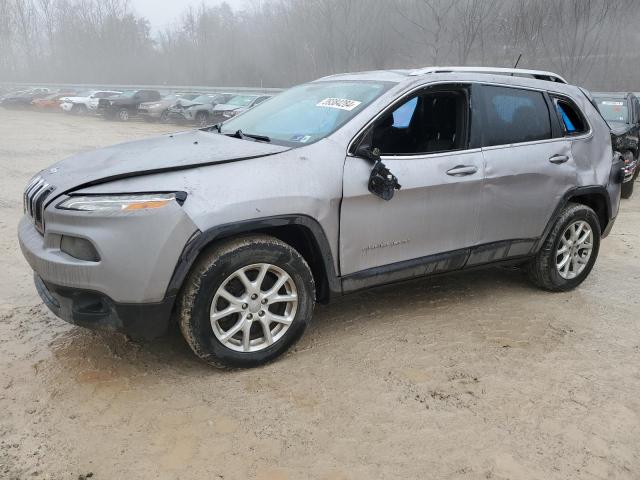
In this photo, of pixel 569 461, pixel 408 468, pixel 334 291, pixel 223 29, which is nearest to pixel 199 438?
pixel 408 468

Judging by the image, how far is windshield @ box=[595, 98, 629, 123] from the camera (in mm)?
10250

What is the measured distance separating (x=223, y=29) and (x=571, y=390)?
62.8 m

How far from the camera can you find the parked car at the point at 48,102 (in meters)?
30.7

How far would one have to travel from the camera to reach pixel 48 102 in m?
31.0

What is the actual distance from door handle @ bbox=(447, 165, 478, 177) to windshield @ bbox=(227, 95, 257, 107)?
747 inches

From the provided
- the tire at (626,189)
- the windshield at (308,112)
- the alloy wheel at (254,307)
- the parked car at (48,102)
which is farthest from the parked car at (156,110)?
the alloy wheel at (254,307)

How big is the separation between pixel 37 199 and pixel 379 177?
1.92 meters

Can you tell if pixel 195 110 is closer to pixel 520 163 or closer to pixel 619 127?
pixel 619 127

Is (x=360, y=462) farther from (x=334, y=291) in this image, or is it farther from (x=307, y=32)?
(x=307, y=32)

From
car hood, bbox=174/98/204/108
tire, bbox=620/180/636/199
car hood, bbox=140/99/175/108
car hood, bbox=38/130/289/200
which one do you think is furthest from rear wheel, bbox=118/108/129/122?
car hood, bbox=38/130/289/200

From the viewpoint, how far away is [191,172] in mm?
2951

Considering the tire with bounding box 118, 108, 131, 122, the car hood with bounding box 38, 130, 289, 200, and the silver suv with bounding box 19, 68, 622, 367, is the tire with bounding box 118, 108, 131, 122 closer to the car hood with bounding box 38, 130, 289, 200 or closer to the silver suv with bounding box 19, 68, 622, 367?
the silver suv with bounding box 19, 68, 622, 367

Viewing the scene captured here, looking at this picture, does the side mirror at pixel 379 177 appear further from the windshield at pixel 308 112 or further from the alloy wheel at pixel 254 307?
the alloy wheel at pixel 254 307

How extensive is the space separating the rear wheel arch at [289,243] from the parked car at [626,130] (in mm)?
6886
